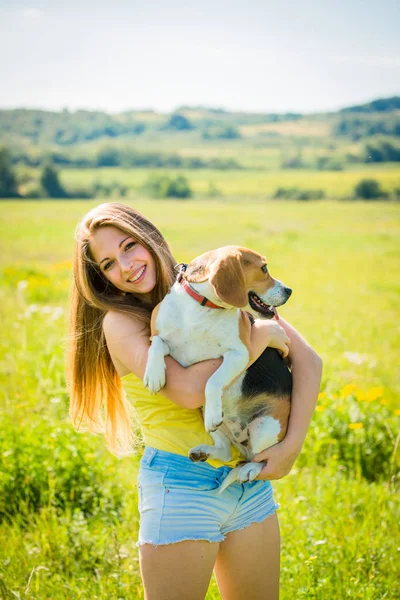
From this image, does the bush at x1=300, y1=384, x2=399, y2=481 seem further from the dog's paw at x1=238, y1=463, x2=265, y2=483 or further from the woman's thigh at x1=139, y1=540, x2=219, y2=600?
the woman's thigh at x1=139, y1=540, x2=219, y2=600

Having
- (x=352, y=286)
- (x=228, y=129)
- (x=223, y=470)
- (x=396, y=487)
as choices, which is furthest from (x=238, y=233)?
(x=228, y=129)

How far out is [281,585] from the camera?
2975mm

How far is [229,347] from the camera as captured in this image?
240 cm

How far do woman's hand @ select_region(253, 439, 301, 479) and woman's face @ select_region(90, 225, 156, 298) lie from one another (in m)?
0.95

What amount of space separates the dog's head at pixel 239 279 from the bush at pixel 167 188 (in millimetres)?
54464

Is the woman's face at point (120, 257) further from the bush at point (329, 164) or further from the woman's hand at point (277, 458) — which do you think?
the bush at point (329, 164)

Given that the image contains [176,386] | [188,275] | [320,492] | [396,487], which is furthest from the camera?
[396,487]

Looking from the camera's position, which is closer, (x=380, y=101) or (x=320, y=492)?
(x=320, y=492)

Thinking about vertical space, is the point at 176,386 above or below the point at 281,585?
above

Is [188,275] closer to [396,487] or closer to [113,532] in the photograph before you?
[113,532]

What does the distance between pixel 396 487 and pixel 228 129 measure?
369 ft

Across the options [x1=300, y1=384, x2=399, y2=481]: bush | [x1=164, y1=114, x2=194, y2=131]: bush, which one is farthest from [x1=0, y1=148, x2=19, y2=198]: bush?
[x1=164, y1=114, x2=194, y2=131]: bush

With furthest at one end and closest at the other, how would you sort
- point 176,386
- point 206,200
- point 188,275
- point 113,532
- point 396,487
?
point 206,200 < point 396,487 < point 113,532 < point 188,275 < point 176,386

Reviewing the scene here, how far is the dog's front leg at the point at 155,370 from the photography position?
2250 mm
